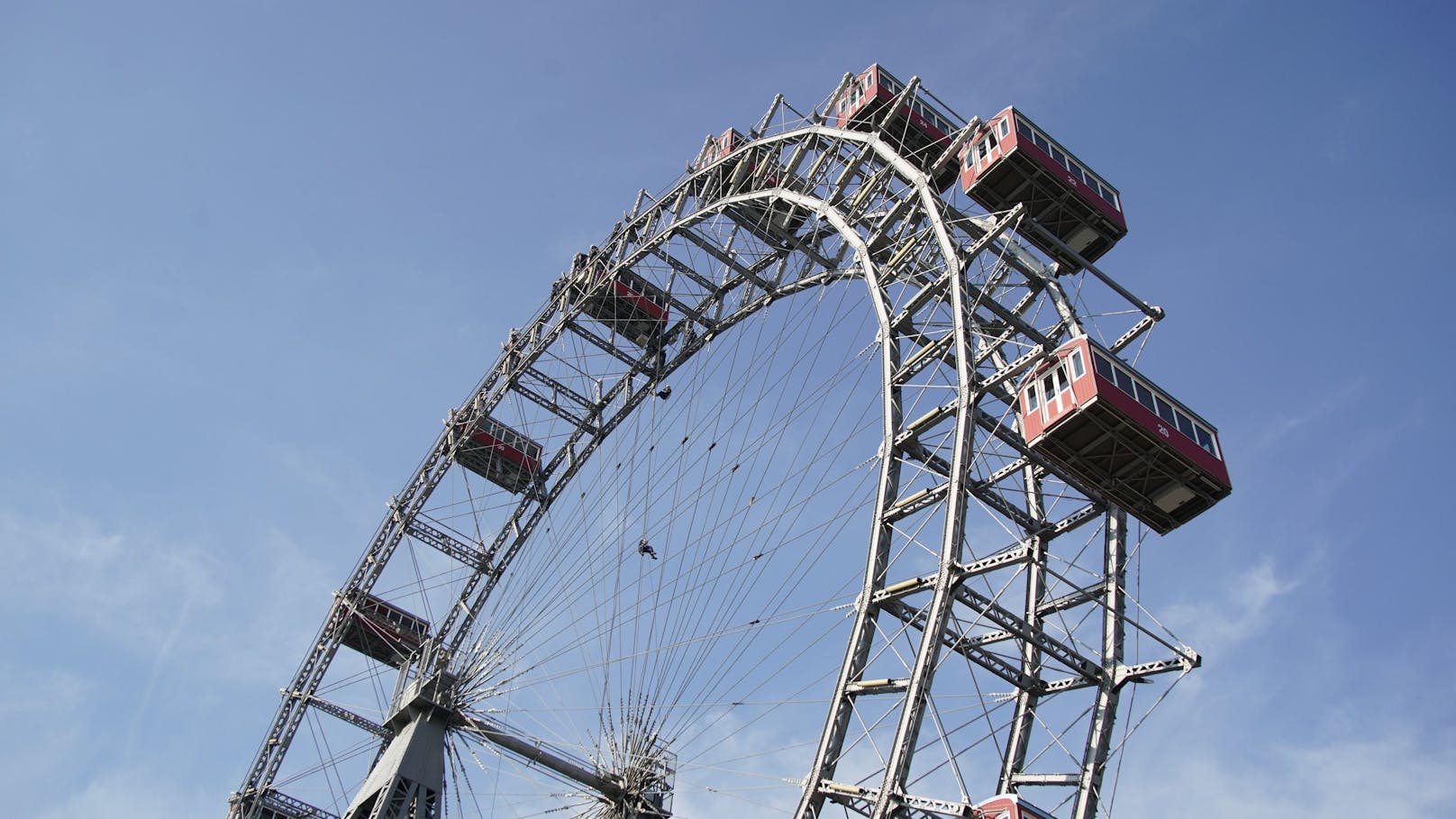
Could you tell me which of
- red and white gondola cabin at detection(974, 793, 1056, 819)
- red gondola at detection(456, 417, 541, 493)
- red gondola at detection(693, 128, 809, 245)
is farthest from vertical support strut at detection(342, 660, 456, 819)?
red and white gondola cabin at detection(974, 793, 1056, 819)

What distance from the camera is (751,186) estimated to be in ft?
117

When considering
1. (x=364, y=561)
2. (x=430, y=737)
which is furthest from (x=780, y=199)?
(x=364, y=561)

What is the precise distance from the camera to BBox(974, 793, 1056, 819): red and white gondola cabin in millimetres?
19844

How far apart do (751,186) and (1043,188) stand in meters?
8.93

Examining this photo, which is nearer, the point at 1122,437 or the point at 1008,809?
the point at 1008,809

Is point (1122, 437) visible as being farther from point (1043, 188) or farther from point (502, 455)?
point (502, 455)

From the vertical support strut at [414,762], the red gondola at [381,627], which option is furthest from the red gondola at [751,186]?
the red gondola at [381,627]

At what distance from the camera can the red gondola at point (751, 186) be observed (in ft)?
114

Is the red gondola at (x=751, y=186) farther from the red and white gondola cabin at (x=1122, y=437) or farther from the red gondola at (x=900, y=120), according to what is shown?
the red and white gondola cabin at (x=1122, y=437)

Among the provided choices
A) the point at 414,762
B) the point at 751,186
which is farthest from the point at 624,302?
the point at 414,762

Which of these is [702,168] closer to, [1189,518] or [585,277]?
[585,277]

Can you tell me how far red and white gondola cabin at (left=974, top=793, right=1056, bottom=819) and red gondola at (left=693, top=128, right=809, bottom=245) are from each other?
58.1 ft

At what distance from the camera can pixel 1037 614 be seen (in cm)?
2447

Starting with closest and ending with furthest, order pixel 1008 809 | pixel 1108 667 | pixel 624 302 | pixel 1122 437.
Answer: pixel 1008 809
pixel 1108 667
pixel 1122 437
pixel 624 302
